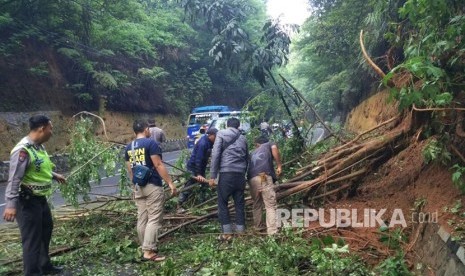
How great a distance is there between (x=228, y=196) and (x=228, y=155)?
0.57 m

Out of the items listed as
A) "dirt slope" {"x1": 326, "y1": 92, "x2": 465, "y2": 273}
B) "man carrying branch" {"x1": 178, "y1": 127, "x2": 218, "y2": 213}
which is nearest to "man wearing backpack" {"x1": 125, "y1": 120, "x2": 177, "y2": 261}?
"man carrying branch" {"x1": 178, "y1": 127, "x2": 218, "y2": 213}

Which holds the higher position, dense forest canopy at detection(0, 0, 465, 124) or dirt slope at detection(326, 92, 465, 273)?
dense forest canopy at detection(0, 0, 465, 124)

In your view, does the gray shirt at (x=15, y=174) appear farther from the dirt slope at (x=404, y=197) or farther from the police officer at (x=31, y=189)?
the dirt slope at (x=404, y=197)

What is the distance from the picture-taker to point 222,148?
5797mm

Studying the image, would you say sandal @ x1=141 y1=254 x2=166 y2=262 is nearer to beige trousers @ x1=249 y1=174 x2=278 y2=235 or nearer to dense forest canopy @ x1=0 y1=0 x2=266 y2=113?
beige trousers @ x1=249 y1=174 x2=278 y2=235

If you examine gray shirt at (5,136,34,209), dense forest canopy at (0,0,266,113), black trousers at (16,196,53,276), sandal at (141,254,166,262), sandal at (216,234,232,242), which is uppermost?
dense forest canopy at (0,0,266,113)

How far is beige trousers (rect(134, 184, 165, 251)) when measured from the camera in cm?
509

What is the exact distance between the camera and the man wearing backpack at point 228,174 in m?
5.67

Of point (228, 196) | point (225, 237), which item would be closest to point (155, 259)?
point (225, 237)

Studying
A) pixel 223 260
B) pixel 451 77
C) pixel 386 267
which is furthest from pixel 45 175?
pixel 451 77

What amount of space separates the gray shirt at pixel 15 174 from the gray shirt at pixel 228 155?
2400 mm

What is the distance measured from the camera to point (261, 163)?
19.2ft

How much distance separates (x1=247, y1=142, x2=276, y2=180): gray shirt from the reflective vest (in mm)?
2680

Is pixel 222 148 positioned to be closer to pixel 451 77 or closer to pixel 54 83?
pixel 451 77
